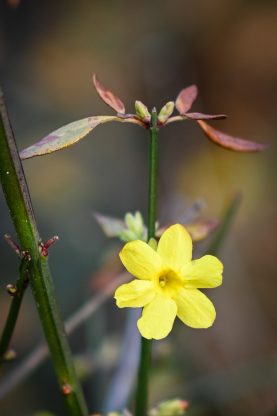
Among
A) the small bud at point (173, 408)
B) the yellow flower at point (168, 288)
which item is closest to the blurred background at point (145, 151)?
the small bud at point (173, 408)

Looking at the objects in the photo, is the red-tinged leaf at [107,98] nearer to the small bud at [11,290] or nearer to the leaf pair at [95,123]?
the leaf pair at [95,123]

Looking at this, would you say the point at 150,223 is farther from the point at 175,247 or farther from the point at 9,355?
the point at 9,355

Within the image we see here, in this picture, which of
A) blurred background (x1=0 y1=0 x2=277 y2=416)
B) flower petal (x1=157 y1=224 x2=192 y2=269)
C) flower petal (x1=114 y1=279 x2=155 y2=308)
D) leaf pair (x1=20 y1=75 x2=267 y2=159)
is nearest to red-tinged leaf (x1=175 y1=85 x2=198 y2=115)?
leaf pair (x1=20 y1=75 x2=267 y2=159)

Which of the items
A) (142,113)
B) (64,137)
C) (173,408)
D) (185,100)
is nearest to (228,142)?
(185,100)

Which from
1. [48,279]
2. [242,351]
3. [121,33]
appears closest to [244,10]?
[121,33]

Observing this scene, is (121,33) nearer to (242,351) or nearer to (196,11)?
(196,11)

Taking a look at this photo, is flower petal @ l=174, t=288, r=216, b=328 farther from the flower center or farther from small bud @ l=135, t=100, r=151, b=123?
small bud @ l=135, t=100, r=151, b=123
